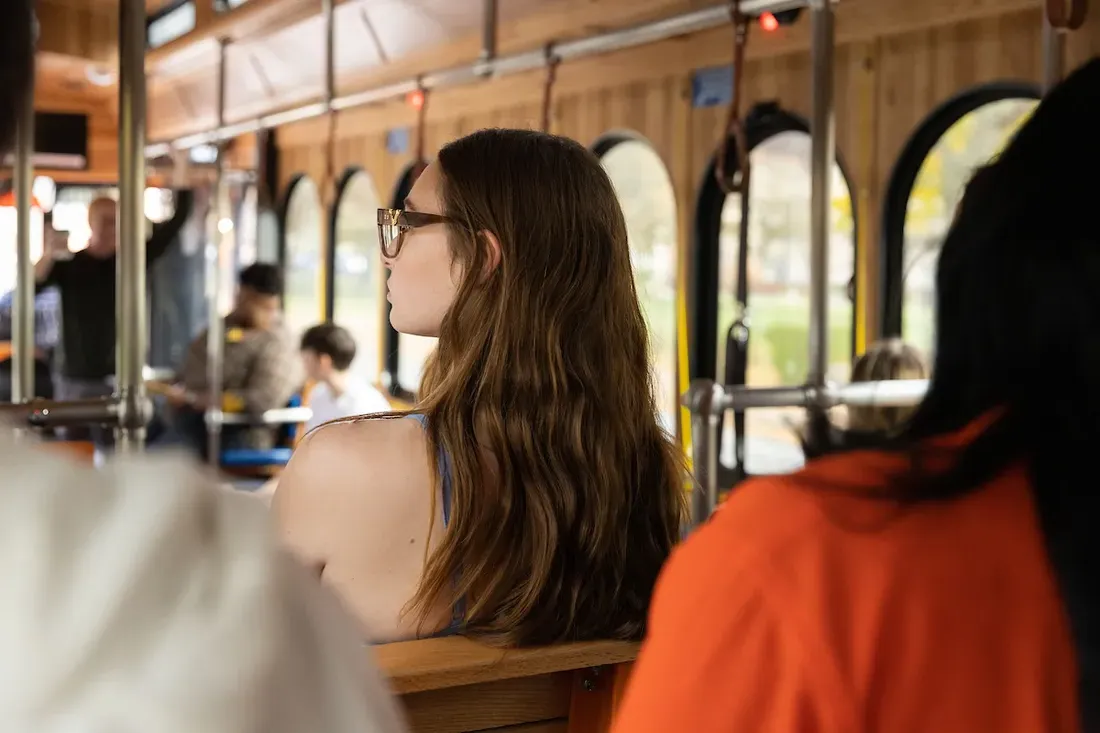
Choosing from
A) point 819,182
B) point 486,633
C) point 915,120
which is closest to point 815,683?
point 486,633

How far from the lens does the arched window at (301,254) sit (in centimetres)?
899

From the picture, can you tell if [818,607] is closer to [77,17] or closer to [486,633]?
[486,633]

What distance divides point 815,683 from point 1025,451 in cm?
18

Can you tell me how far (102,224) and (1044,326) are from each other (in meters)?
6.20

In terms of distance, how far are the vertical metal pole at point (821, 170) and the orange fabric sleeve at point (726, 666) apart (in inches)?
72.7

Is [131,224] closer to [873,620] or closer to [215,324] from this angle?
[873,620]

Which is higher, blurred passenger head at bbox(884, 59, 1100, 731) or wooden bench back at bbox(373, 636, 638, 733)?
blurred passenger head at bbox(884, 59, 1100, 731)

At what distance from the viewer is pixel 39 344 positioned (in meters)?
8.54

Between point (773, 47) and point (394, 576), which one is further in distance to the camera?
point (773, 47)

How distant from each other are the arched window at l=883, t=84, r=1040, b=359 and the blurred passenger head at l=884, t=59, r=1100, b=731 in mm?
3454

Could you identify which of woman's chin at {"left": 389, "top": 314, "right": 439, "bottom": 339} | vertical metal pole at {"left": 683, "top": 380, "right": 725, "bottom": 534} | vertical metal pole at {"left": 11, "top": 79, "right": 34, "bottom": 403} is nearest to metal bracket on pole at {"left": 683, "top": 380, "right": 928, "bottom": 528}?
vertical metal pole at {"left": 683, "top": 380, "right": 725, "bottom": 534}

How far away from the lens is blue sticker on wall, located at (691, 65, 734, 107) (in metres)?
5.02

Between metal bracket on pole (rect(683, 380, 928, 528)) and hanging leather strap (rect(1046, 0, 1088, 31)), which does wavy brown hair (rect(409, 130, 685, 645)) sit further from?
hanging leather strap (rect(1046, 0, 1088, 31))

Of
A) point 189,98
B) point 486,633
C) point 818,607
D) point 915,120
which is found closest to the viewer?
point 818,607
